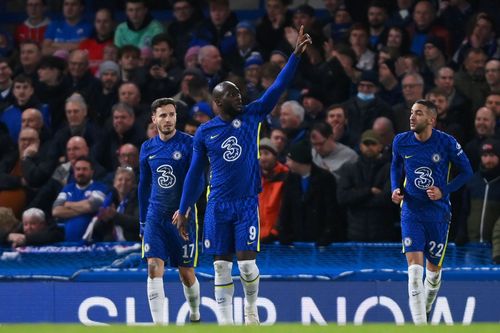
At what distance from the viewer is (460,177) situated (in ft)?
43.9

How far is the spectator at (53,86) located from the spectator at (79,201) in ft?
7.17

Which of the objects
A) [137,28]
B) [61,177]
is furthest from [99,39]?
[61,177]

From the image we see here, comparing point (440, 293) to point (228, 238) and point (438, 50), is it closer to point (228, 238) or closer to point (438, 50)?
point (228, 238)

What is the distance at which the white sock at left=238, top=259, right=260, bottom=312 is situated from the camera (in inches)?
501

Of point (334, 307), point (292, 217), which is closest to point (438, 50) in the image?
point (292, 217)

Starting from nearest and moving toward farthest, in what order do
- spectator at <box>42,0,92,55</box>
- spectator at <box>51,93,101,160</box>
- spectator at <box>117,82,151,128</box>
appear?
spectator at <box>51,93,101,160</box>, spectator at <box>117,82,151,128</box>, spectator at <box>42,0,92,55</box>

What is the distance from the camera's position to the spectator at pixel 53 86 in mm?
18609

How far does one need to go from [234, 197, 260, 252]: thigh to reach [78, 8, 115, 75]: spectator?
7498 mm

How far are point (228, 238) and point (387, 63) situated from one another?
5.41m

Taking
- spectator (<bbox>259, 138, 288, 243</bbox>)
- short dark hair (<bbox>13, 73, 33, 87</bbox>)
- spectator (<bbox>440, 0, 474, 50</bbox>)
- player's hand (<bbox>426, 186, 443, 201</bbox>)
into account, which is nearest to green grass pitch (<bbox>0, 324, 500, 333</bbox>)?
player's hand (<bbox>426, 186, 443, 201</bbox>)

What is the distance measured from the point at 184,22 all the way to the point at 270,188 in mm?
4315

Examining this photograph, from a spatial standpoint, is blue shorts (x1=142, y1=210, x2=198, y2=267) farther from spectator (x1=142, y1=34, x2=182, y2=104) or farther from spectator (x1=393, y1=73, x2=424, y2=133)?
spectator (x1=142, y1=34, x2=182, y2=104)

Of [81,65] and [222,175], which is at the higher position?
[81,65]

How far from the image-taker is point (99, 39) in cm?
2006
